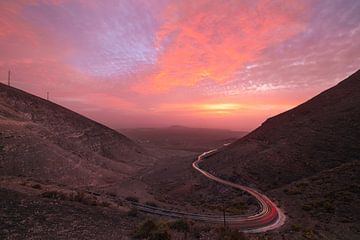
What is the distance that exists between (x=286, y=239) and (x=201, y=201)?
2217 centimetres

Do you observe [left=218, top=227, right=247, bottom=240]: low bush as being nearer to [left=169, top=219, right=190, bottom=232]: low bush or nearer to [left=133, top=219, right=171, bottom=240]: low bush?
[left=169, top=219, right=190, bottom=232]: low bush

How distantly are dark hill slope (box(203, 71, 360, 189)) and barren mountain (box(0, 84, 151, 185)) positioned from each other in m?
33.6

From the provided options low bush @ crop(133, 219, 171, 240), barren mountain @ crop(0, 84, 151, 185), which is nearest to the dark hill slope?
barren mountain @ crop(0, 84, 151, 185)

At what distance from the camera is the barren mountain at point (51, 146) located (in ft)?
131

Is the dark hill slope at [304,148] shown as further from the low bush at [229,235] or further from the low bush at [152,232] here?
the low bush at [152,232]

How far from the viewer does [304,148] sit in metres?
49.5

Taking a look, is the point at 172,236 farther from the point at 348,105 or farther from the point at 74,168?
the point at 348,105

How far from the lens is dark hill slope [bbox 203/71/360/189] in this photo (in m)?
43.1

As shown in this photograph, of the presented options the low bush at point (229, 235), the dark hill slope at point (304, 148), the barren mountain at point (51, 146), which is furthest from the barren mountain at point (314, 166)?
the barren mountain at point (51, 146)

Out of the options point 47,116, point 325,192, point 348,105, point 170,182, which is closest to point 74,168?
point 170,182

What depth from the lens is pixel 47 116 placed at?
2872 inches

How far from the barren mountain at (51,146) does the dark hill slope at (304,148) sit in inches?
1323

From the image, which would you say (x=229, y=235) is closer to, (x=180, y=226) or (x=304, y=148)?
(x=180, y=226)

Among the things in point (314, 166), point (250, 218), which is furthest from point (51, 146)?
point (314, 166)
